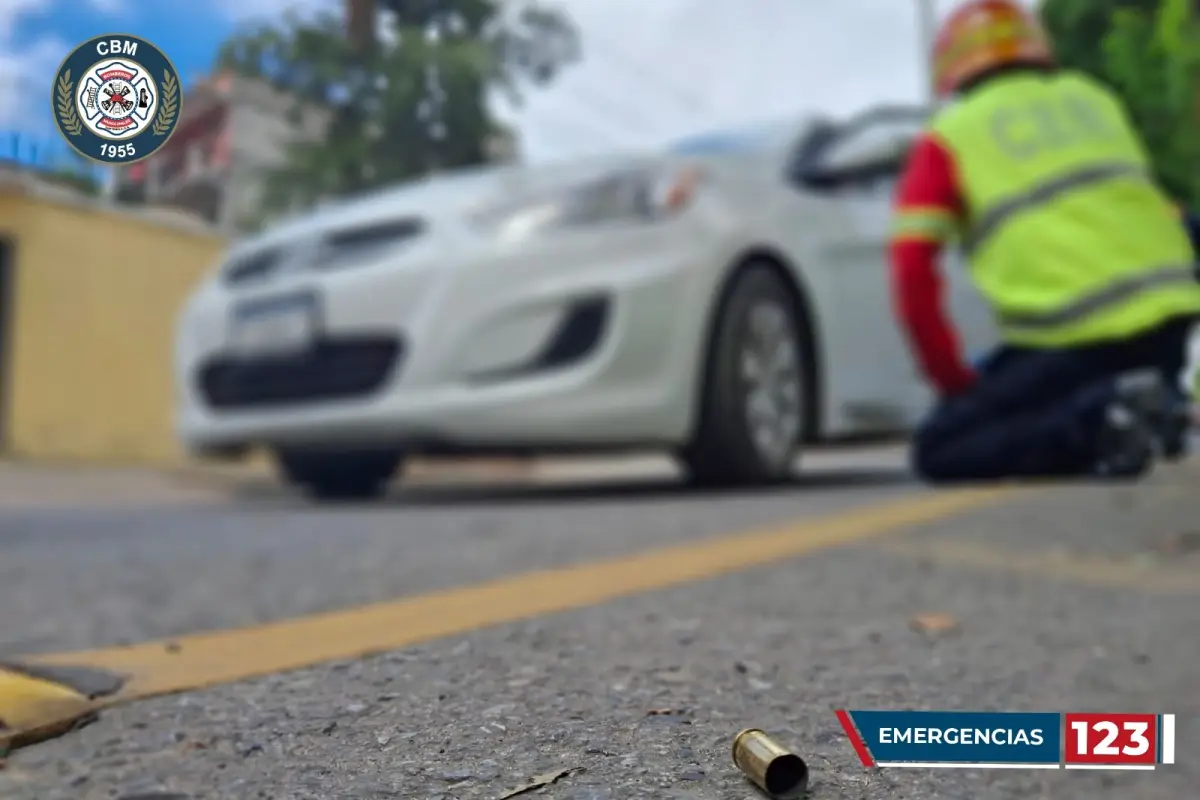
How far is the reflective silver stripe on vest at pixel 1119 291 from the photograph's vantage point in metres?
3.08

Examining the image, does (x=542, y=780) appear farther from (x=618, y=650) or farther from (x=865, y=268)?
(x=865, y=268)

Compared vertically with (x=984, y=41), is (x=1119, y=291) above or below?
below

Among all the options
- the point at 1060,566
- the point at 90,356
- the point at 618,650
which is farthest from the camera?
the point at 90,356

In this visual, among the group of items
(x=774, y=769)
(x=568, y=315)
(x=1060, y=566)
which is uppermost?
(x=568, y=315)

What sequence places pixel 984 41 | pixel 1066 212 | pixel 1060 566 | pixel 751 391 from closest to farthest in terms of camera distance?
pixel 1060 566 → pixel 1066 212 → pixel 984 41 → pixel 751 391

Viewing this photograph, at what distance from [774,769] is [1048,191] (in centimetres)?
251

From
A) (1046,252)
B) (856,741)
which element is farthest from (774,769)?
(1046,252)

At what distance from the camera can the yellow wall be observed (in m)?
6.14

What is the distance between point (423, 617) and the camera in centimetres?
159

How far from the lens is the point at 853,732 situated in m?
0.92

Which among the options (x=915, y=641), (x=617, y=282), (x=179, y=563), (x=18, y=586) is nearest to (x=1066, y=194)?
(x=617, y=282)

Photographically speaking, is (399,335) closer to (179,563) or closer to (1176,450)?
(179,563)

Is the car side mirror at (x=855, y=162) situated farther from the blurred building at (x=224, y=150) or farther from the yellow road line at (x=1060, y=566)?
the blurred building at (x=224, y=150)

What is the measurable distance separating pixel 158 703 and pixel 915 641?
0.81 meters
